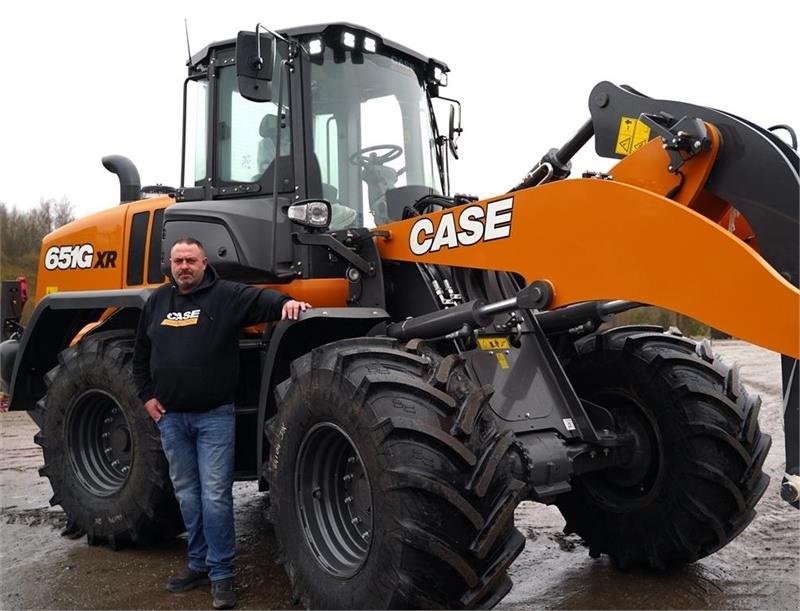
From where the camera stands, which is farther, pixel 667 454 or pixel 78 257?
pixel 78 257

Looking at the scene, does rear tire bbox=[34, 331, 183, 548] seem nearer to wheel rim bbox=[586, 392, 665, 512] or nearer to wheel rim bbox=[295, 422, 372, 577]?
wheel rim bbox=[295, 422, 372, 577]

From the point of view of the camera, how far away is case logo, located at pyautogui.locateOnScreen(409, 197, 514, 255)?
13.1ft

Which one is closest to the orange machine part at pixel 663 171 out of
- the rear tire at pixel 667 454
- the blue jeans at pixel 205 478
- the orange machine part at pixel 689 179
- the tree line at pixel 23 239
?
the orange machine part at pixel 689 179

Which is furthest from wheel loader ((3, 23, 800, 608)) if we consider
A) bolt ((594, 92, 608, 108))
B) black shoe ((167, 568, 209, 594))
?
black shoe ((167, 568, 209, 594))

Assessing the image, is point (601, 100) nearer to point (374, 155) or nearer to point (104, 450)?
point (374, 155)

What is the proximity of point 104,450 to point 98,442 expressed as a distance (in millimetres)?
70

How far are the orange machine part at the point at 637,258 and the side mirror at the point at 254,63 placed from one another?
1226 millimetres

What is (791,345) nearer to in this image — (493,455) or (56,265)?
(493,455)

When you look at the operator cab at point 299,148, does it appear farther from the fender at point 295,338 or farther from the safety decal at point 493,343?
the safety decal at point 493,343

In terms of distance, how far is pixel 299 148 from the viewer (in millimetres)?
4672

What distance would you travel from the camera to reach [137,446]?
502 cm

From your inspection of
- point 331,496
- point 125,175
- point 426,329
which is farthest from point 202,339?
point 125,175

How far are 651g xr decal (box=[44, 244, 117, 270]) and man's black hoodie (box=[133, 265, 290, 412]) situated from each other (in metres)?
1.69

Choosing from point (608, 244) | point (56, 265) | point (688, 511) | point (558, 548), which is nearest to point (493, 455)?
point (608, 244)
